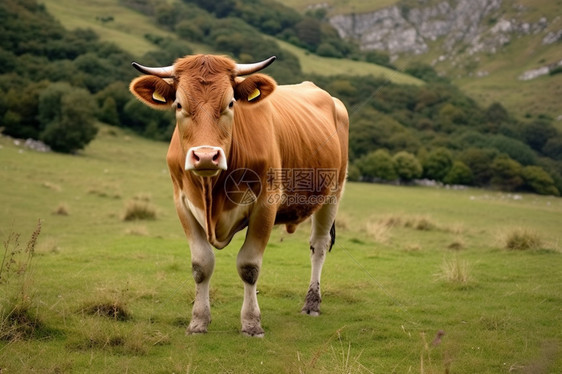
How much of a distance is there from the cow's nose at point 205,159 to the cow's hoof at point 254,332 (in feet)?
6.14

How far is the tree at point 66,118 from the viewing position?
36.2 metres

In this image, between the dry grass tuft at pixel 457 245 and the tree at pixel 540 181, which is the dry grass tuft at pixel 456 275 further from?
the tree at pixel 540 181

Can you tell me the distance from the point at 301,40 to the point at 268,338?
398 ft

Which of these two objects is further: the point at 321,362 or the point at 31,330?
the point at 31,330

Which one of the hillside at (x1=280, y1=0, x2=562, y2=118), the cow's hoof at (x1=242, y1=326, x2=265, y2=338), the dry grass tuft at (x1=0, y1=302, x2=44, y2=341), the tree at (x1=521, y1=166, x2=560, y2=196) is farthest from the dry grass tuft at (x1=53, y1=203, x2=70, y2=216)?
the tree at (x1=521, y1=166, x2=560, y2=196)

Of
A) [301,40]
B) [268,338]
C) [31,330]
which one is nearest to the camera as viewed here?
[31,330]

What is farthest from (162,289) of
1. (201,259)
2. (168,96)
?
(168,96)

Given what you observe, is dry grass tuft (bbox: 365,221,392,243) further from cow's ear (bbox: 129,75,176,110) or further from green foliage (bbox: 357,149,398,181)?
green foliage (bbox: 357,149,398,181)

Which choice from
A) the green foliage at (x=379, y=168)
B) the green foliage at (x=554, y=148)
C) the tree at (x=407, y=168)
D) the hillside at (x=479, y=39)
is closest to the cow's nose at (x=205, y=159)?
the hillside at (x=479, y=39)

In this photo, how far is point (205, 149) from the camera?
467cm

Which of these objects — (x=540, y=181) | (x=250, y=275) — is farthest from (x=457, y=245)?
(x=540, y=181)

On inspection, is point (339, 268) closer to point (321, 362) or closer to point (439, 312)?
point (439, 312)

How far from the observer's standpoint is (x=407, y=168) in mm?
47062

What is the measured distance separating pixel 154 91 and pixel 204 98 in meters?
0.65
